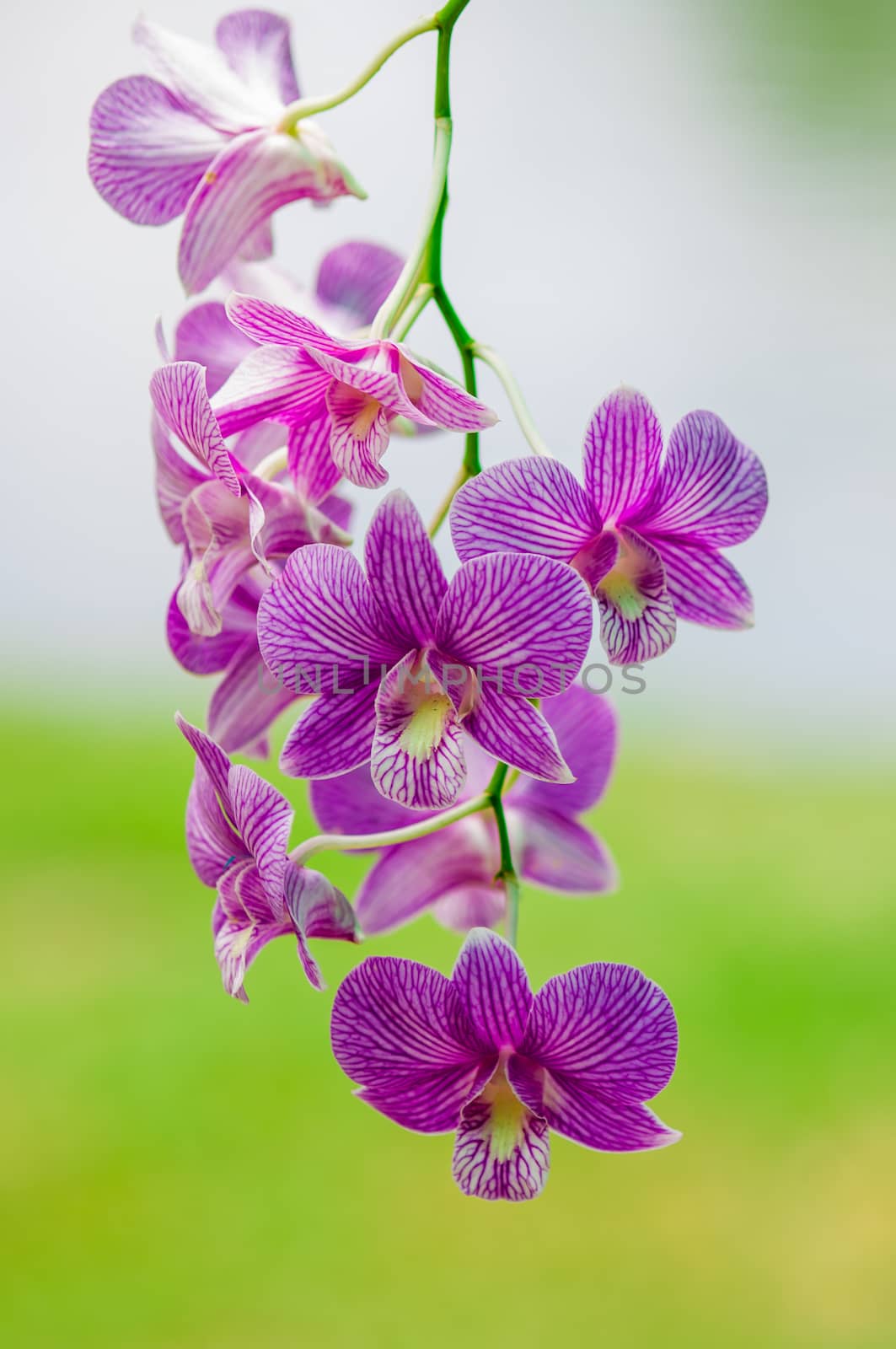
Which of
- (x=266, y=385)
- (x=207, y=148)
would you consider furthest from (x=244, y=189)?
(x=266, y=385)

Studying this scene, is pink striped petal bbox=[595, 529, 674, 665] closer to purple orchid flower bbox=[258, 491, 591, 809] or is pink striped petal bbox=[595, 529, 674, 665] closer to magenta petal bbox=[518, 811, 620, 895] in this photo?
purple orchid flower bbox=[258, 491, 591, 809]

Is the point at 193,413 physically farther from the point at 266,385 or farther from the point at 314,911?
the point at 314,911

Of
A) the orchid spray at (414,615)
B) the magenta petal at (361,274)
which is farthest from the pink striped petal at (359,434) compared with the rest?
the magenta petal at (361,274)

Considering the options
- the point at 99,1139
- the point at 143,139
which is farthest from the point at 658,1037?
the point at 99,1139

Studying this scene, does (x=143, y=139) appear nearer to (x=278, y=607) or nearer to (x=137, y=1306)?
(x=278, y=607)

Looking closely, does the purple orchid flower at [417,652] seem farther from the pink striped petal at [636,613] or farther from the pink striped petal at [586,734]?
the pink striped petal at [586,734]

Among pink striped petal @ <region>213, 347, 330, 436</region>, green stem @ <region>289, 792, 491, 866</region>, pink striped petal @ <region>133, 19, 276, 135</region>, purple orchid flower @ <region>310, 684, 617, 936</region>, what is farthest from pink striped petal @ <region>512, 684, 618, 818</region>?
pink striped petal @ <region>133, 19, 276, 135</region>
